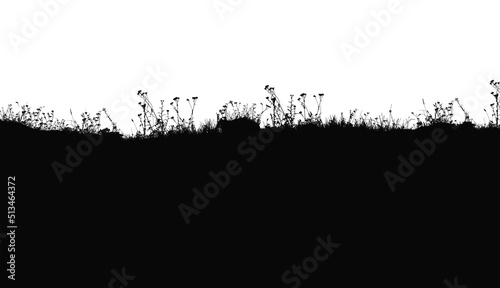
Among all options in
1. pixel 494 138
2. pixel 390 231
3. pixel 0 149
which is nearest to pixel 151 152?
pixel 0 149

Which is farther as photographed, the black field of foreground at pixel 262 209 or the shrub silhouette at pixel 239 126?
the shrub silhouette at pixel 239 126

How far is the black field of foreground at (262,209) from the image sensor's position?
744 cm

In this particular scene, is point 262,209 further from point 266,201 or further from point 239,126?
point 239,126

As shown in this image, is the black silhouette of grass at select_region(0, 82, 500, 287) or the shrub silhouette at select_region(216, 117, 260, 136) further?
the shrub silhouette at select_region(216, 117, 260, 136)

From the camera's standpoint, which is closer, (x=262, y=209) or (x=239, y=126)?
(x=262, y=209)

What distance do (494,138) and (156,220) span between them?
6.08 m

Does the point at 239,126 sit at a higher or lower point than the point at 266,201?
higher

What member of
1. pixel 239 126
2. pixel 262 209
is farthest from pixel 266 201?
pixel 239 126

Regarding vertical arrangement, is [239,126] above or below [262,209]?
above

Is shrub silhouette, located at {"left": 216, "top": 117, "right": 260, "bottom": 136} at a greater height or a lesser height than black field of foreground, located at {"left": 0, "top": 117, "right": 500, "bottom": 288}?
greater

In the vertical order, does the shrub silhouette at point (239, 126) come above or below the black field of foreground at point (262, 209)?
above

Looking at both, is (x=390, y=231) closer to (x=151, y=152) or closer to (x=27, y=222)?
(x=151, y=152)

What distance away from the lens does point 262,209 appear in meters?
8.16

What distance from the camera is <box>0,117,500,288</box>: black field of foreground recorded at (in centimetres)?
744
